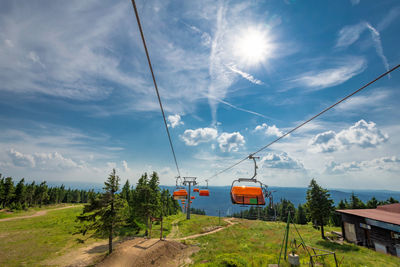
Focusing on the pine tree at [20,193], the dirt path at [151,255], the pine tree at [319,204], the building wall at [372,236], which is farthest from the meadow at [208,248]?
the pine tree at [20,193]

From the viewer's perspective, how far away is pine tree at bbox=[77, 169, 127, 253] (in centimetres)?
2469

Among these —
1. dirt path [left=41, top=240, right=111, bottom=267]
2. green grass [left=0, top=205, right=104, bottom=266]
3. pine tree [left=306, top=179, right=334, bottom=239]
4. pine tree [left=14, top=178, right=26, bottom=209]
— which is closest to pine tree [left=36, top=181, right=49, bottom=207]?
pine tree [left=14, top=178, right=26, bottom=209]

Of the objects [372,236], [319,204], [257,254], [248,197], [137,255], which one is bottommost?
[137,255]

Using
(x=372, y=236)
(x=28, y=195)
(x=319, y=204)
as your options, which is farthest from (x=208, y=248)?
(x=28, y=195)

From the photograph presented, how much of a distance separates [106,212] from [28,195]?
82249 millimetres

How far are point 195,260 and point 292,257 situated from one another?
1202 cm

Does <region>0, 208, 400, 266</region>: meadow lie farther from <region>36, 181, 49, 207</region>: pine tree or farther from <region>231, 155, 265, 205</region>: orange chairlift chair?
<region>36, 181, 49, 207</region>: pine tree

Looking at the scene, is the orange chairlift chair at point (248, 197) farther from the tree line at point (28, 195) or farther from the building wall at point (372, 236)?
the tree line at point (28, 195)

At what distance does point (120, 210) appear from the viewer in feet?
86.4

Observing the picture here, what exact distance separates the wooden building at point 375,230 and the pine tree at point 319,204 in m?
3.31

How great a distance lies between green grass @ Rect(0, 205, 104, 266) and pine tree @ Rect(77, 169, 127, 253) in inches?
277

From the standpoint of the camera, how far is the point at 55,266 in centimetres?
2122

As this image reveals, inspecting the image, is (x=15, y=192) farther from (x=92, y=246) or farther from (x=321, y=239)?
(x=321, y=239)

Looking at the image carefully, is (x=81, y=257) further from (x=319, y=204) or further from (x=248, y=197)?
(x=319, y=204)
